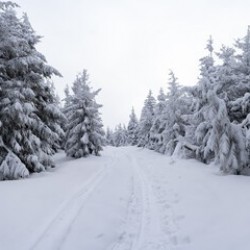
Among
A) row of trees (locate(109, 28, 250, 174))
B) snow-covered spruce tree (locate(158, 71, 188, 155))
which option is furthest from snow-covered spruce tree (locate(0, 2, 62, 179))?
snow-covered spruce tree (locate(158, 71, 188, 155))

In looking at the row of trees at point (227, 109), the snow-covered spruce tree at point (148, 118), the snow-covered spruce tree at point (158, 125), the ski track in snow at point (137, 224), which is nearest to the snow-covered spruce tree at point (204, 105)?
the row of trees at point (227, 109)

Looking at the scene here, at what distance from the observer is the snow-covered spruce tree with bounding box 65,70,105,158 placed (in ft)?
92.4

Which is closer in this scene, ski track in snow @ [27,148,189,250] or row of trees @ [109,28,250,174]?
ski track in snow @ [27,148,189,250]

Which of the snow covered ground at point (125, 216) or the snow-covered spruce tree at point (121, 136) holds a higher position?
the snow-covered spruce tree at point (121, 136)

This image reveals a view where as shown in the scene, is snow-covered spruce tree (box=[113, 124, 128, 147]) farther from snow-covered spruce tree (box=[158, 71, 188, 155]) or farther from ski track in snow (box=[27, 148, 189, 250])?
ski track in snow (box=[27, 148, 189, 250])

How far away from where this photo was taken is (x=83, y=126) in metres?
28.2

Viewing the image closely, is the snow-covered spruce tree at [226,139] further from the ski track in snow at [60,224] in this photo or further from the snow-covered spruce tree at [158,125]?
the snow-covered spruce tree at [158,125]

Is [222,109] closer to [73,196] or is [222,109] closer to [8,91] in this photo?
[73,196]

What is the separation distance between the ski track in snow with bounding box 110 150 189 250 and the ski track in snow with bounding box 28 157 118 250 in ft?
4.09

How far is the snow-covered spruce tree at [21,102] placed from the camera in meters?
14.4

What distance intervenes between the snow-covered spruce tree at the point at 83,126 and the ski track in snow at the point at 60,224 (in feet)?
57.4

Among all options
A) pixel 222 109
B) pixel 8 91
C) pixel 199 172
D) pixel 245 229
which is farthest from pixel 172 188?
pixel 8 91

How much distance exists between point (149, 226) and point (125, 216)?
112 cm

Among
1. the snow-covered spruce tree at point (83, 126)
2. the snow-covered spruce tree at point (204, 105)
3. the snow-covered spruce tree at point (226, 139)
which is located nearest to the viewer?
the snow-covered spruce tree at point (226, 139)
